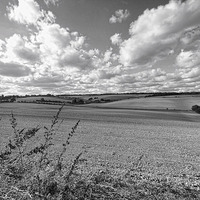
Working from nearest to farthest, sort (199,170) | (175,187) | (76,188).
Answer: (76,188) → (175,187) → (199,170)

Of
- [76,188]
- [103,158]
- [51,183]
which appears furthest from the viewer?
[103,158]

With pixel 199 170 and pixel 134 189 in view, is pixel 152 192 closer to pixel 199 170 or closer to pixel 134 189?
pixel 134 189

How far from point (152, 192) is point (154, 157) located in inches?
178

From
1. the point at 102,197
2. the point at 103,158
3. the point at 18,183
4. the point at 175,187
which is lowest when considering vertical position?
the point at 103,158

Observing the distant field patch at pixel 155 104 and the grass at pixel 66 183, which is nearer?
the grass at pixel 66 183

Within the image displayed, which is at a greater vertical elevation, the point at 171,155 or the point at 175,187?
the point at 175,187

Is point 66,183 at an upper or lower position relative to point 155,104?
upper

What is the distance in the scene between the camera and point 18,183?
3.53 meters

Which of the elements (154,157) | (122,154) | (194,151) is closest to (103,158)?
(122,154)

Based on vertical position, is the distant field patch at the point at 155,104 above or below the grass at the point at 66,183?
below

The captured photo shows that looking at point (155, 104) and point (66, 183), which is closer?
point (66, 183)

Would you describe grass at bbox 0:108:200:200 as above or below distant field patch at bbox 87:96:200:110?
above

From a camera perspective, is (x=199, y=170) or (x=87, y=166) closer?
(x=87, y=166)

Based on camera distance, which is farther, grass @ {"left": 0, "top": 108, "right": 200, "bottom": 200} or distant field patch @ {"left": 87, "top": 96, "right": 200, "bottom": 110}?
distant field patch @ {"left": 87, "top": 96, "right": 200, "bottom": 110}
